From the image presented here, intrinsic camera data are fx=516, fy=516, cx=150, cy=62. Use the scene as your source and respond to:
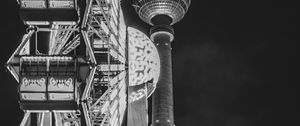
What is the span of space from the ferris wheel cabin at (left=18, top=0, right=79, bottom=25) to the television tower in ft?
365

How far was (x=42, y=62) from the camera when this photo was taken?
81.8 feet

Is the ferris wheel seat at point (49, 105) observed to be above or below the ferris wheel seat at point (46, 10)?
below

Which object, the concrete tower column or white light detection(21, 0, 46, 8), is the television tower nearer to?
the concrete tower column

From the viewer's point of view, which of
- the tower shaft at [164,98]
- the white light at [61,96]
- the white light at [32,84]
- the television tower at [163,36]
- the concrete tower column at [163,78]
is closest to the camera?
the white light at [32,84]

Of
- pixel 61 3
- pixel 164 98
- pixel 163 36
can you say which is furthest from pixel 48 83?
pixel 163 36

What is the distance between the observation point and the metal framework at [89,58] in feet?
82.0

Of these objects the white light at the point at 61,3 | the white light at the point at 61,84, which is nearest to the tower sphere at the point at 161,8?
the white light at the point at 61,3

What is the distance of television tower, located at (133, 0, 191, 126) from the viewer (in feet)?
452

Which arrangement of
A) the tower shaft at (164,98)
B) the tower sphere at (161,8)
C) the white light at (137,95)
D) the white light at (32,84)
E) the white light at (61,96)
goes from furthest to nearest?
the tower sphere at (161,8)
the tower shaft at (164,98)
the white light at (137,95)
the white light at (61,96)
the white light at (32,84)

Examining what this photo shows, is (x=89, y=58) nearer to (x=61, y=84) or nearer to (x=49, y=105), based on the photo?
(x=61, y=84)

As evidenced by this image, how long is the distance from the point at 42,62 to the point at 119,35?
23.9ft

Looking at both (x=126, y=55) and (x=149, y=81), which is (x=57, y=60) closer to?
(x=126, y=55)

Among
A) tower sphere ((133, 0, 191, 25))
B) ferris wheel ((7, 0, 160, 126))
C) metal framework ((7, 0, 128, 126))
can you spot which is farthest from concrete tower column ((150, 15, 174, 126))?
ferris wheel ((7, 0, 160, 126))

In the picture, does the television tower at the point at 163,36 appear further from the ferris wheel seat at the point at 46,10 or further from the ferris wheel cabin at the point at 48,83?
the ferris wheel cabin at the point at 48,83
